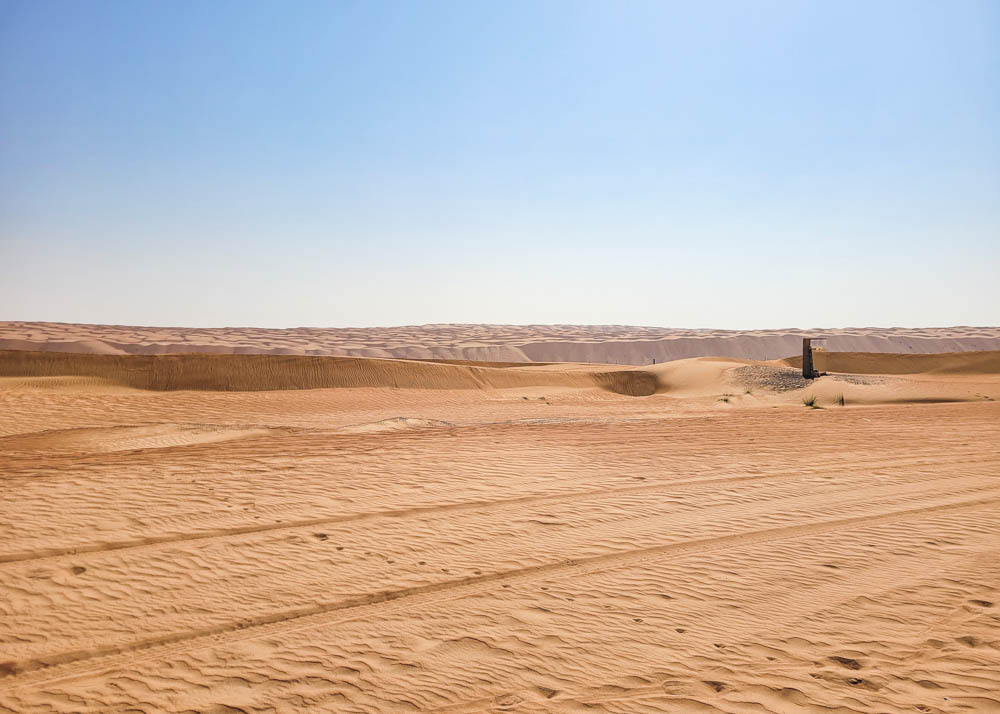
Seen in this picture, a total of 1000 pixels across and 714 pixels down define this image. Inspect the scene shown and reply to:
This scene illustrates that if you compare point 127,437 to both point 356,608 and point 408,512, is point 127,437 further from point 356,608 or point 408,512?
point 356,608

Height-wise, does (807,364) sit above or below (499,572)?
above

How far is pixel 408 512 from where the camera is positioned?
7.90 meters

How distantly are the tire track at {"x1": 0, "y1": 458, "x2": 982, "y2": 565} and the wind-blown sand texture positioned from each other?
45 millimetres

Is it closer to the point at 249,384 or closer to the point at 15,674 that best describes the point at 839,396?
the point at 249,384

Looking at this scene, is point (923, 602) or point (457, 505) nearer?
point (923, 602)

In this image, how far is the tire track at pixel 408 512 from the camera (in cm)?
637

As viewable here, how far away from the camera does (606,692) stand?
4.11 meters

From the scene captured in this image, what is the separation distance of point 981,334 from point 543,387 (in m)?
95.5

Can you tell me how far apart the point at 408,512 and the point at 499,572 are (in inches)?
83.6

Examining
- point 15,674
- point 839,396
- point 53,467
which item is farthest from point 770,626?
point 839,396

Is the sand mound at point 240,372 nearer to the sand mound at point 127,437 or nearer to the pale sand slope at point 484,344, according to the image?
the sand mound at point 127,437

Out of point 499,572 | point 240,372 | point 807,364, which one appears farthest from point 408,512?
point 807,364

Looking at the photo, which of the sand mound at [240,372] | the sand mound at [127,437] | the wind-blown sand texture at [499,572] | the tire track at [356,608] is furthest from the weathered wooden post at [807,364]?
the sand mound at [127,437]

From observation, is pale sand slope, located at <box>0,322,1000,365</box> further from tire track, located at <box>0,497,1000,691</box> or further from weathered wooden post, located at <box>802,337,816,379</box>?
tire track, located at <box>0,497,1000,691</box>
